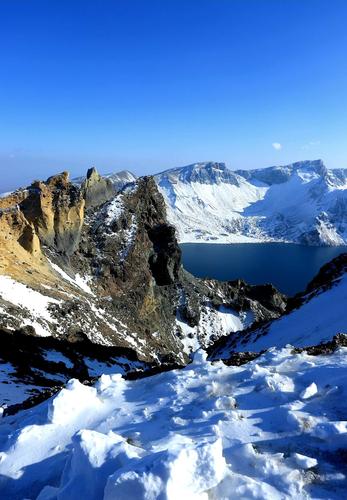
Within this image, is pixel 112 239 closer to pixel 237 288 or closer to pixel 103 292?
pixel 103 292

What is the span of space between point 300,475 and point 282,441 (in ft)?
3.95

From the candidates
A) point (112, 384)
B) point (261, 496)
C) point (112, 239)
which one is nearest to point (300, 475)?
point (261, 496)

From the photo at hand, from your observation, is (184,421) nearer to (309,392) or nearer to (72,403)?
(72,403)

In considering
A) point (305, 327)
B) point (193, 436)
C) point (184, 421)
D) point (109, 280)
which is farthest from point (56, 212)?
point (193, 436)

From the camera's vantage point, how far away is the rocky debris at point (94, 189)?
97.9 m

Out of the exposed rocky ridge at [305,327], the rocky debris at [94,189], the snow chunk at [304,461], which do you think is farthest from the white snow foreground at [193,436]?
the rocky debris at [94,189]

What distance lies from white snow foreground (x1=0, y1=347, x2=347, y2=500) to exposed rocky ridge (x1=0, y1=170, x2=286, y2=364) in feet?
89.7

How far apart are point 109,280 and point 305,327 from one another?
51776 millimetres

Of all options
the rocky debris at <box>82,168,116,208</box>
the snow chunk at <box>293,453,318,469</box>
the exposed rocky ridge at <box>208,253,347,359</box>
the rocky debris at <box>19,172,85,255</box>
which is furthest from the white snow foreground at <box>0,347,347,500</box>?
the rocky debris at <box>82,168,116,208</box>

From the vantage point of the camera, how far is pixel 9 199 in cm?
6594

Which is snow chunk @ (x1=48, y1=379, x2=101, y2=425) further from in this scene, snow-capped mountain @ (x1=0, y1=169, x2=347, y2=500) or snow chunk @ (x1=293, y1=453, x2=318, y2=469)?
snow chunk @ (x1=293, y1=453, x2=318, y2=469)

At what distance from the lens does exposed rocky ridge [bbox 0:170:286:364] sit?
166 feet

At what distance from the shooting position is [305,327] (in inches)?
1225

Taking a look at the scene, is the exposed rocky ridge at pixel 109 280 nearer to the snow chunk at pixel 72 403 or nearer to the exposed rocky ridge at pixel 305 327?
the exposed rocky ridge at pixel 305 327
